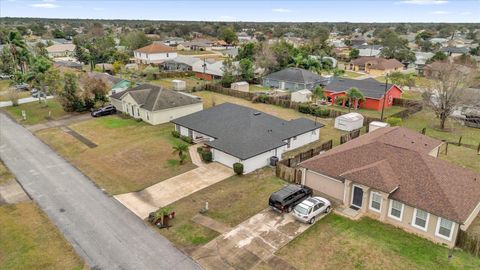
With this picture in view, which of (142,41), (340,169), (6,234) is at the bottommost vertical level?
(6,234)

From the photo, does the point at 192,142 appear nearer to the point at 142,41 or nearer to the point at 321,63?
the point at 321,63

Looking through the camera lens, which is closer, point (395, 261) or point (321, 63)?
point (395, 261)

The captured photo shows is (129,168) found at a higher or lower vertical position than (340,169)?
lower

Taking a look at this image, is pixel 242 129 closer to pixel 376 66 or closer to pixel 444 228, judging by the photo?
pixel 444 228

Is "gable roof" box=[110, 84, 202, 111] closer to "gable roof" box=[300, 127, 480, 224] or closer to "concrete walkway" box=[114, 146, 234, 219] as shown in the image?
"concrete walkway" box=[114, 146, 234, 219]

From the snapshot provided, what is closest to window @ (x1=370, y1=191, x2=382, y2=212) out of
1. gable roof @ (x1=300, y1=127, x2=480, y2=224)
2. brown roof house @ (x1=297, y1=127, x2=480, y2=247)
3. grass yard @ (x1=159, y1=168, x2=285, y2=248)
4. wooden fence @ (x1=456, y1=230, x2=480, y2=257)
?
brown roof house @ (x1=297, y1=127, x2=480, y2=247)

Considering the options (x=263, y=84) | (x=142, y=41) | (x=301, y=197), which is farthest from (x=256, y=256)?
(x=142, y=41)

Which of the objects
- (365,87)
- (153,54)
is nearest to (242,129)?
(365,87)

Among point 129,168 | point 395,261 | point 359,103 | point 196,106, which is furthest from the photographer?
point 359,103
